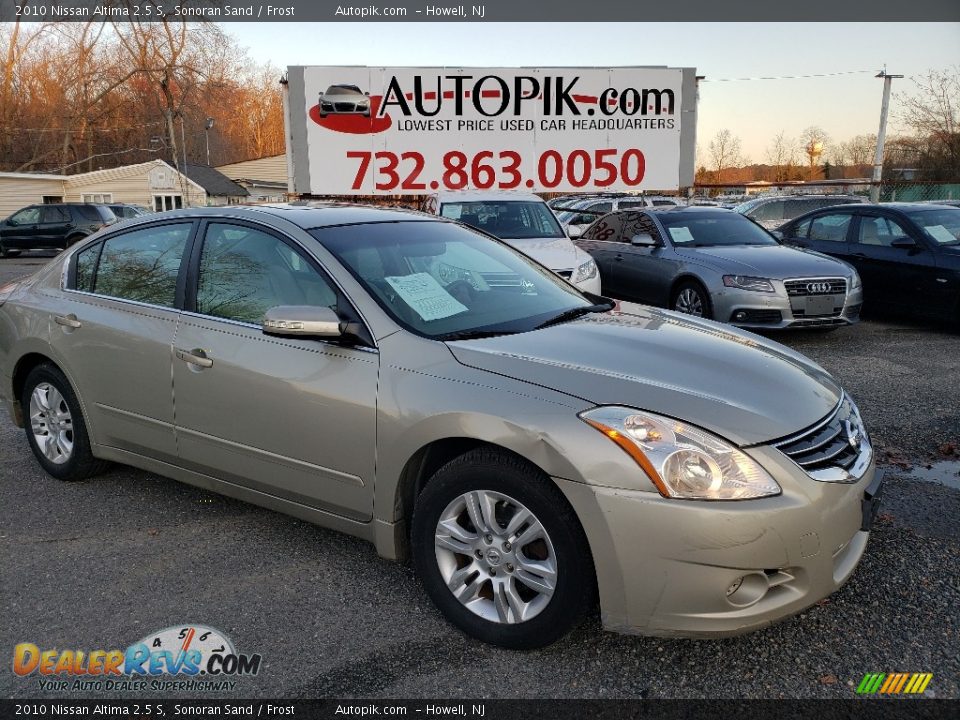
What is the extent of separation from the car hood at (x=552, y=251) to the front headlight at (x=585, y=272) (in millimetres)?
74

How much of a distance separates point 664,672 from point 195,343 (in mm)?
2456

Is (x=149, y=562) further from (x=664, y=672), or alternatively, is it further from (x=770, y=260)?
A: (x=770, y=260)

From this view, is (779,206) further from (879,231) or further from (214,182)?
(214,182)

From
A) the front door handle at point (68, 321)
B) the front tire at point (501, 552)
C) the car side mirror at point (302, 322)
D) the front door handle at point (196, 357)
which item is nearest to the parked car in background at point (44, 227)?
the front door handle at point (68, 321)

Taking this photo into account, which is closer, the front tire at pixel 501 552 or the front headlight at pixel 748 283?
the front tire at pixel 501 552

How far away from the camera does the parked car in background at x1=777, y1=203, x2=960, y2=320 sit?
28.0ft

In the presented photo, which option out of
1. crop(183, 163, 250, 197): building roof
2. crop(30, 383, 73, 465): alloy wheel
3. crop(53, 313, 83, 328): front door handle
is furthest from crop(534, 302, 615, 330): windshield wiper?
crop(183, 163, 250, 197): building roof

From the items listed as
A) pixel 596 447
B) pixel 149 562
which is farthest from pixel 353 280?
pixel 149 562

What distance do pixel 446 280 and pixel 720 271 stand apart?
550 centimetres

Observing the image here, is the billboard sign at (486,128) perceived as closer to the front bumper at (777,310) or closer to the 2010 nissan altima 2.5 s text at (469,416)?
the front bumper at (777,310)

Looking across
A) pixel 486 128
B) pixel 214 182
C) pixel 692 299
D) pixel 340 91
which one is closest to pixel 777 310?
pixel 692 299

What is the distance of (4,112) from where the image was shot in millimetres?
49812

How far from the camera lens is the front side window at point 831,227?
9812 mm

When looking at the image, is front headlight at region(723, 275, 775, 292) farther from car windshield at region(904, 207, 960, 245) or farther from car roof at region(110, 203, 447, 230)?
car roof at region(110, 203, 447, 230)
